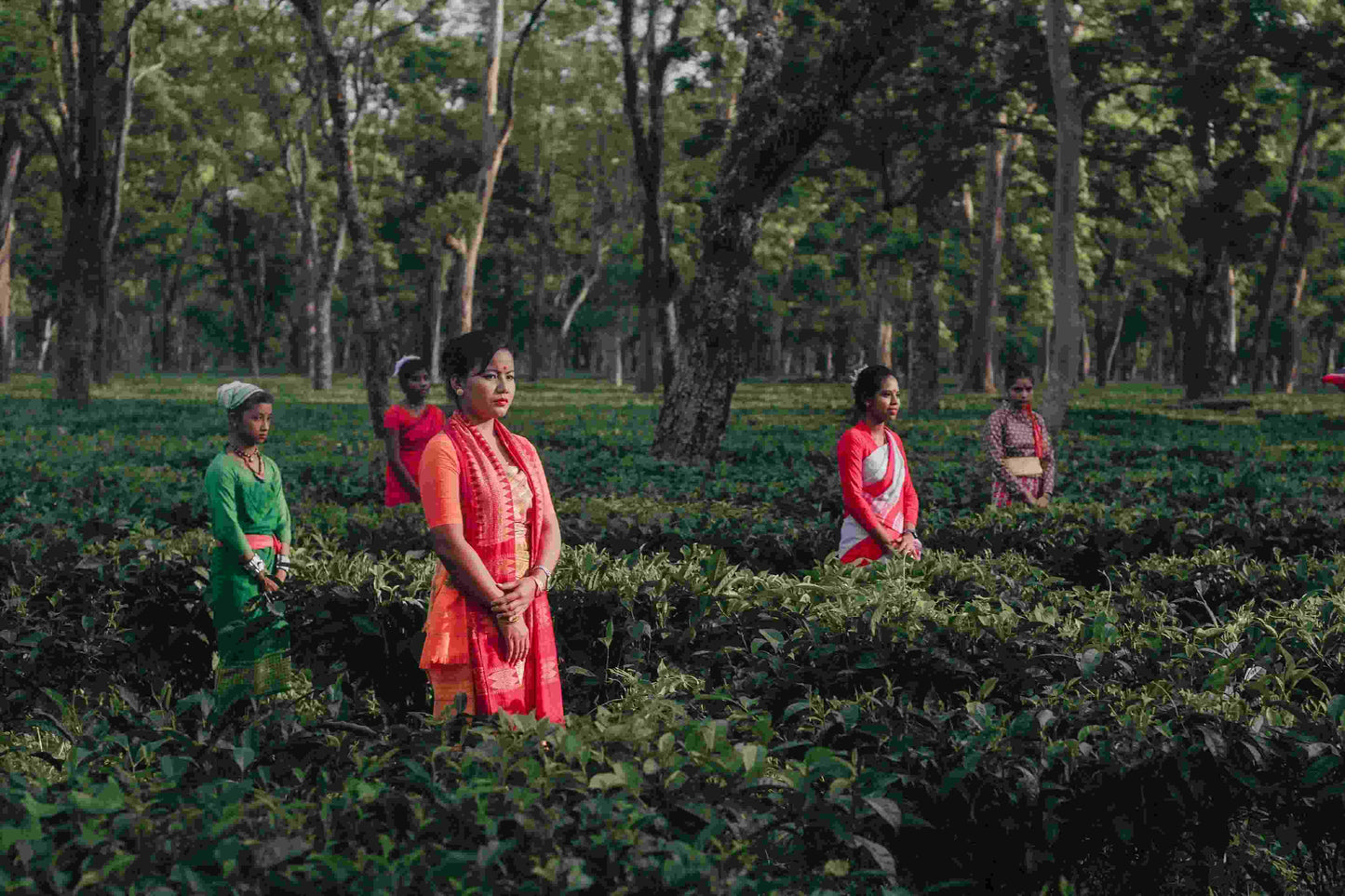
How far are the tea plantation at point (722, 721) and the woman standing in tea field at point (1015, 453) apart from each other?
2.21 ft

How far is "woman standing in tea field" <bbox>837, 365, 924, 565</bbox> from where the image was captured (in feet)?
20.5

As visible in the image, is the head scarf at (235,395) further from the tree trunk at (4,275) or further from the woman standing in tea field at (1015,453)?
the tree trunk at (4,275)

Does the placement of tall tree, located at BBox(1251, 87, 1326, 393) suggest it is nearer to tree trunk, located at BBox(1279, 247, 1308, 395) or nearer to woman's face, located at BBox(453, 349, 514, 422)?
tree trunk, located at BBox(1279, 247, 1308, 395)

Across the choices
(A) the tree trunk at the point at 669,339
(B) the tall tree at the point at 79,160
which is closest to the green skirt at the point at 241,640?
(A) the tree trunk at the point at 669,339

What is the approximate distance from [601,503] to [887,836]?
4804mm

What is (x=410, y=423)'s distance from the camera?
808cm

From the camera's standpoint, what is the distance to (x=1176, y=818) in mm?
3414

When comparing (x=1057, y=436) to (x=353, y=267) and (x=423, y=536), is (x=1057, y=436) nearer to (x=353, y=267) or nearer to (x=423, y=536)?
(x=353, y=267)

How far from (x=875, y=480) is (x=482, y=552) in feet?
9.85

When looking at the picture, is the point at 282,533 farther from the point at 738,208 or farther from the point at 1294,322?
the point at 1294,322

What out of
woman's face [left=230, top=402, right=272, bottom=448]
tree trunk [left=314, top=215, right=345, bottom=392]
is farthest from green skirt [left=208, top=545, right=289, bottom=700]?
tree trunk [left=314, top=215, right=345, bottom=392]

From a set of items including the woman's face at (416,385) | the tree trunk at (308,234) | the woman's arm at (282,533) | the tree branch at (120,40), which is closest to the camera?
the woman's arm at (282,533)

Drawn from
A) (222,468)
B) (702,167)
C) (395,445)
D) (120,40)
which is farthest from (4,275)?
(222,468)

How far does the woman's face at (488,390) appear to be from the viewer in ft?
12.8
